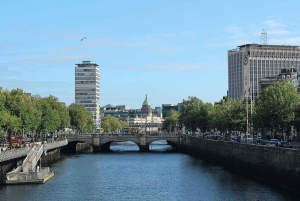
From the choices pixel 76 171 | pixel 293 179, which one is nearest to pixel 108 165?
pixel 76 171

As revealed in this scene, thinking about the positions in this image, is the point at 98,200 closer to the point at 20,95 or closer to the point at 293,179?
the point at 293,179

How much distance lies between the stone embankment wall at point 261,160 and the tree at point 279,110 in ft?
21.2

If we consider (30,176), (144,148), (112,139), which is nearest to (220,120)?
(144,148)

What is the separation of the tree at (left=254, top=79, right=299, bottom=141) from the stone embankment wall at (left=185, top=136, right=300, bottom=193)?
6.47 meters

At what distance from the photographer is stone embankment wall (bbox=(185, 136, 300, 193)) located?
71.2 meters

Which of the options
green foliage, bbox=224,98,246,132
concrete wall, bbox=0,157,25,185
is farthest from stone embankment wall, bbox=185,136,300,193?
concrete wall, bbox=0,157,25,185

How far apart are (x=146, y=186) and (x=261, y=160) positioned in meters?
17.5

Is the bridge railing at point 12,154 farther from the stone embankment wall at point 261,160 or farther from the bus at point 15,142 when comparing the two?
the stone embankment wall at point 261,160

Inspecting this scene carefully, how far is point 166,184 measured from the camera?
287 ft

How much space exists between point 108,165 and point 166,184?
3490 cm

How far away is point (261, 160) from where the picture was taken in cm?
8606

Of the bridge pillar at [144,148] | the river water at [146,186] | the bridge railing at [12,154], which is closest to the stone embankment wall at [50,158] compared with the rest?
the river water at [146,186]

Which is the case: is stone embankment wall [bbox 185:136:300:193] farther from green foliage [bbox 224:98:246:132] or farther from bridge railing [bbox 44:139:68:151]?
bridge railing [bbox 44:139:68:151]

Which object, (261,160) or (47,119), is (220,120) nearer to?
(47,119)
